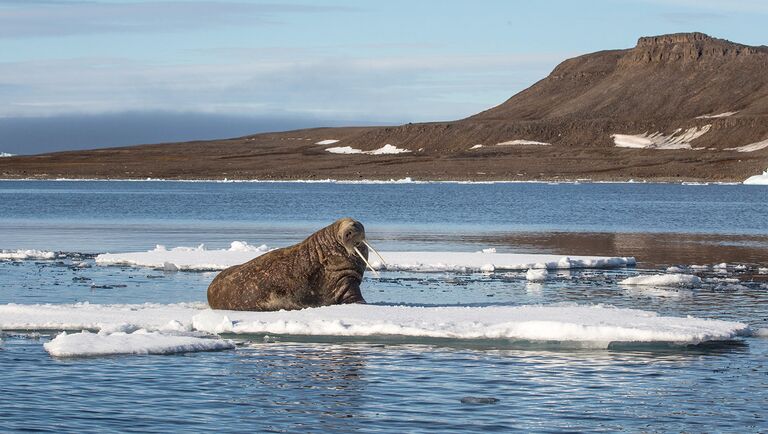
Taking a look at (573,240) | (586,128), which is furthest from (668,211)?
(586,128)

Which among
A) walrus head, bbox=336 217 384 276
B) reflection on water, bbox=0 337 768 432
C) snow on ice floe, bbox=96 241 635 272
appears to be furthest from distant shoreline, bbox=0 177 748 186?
reflection on water, bbox=0 337 768 432

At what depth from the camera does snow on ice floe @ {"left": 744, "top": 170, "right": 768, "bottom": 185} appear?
116m

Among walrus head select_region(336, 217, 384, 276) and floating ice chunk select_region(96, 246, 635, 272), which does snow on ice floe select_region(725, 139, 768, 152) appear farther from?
walrus head select_region(336, 217, 384, 276)

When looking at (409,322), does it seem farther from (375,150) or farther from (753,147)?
(375,150)

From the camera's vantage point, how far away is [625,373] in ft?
45.7

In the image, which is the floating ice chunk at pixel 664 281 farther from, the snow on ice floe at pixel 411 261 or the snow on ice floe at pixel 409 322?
the snow on ice floe at pixel 409 322

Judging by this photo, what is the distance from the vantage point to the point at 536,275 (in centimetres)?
2505

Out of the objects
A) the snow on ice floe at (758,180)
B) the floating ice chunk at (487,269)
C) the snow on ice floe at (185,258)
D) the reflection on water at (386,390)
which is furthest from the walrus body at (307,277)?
the snow on ice floe at (758,180)

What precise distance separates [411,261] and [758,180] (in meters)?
95.8

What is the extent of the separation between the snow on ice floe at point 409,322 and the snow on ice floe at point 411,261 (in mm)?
8292

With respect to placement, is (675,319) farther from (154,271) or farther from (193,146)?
(193,146)

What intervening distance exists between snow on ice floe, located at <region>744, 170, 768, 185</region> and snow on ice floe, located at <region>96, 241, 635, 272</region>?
9094 cm

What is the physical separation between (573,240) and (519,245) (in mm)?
4100

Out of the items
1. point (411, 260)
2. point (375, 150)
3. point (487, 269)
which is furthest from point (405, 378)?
point (375, 150)
